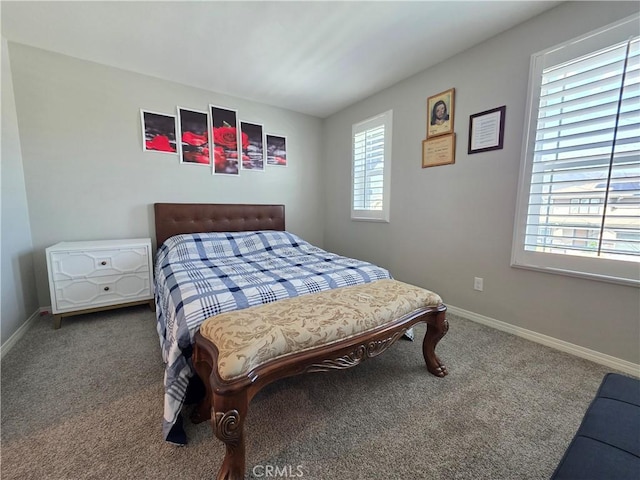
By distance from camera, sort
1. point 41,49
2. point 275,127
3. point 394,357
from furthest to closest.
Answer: point 275,127
point 41,49
point 394,357

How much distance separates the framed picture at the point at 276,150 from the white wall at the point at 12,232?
2.31 m

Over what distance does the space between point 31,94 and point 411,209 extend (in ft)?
12.2

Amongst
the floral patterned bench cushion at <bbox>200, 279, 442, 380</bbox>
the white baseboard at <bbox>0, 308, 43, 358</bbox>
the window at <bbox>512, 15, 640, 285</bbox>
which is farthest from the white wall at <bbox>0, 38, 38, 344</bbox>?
the window at <bbox>512, 15, 640, 285</bbox>

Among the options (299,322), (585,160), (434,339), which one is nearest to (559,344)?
(434,339)

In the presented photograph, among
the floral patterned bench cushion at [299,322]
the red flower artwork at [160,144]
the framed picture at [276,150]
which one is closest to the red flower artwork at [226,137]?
the framed picture at [276,150]

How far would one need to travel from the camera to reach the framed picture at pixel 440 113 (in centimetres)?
245

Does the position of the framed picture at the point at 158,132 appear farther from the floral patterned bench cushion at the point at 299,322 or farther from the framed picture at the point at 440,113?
the framed picture at the point at 440,113

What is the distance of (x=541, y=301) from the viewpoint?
2.02m

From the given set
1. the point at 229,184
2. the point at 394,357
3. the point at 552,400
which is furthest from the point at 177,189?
the point at 552,400

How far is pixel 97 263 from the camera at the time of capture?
2324 millimetres

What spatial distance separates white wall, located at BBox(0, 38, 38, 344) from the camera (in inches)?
78.5

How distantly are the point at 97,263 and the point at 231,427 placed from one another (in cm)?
222

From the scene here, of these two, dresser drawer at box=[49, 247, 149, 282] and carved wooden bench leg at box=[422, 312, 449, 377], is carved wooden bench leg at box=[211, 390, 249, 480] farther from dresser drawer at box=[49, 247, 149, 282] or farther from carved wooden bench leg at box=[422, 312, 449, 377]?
dresser drawer at box=[49, 247, 149, 282]

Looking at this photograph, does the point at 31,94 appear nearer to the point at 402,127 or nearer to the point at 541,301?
the point at 402,127
